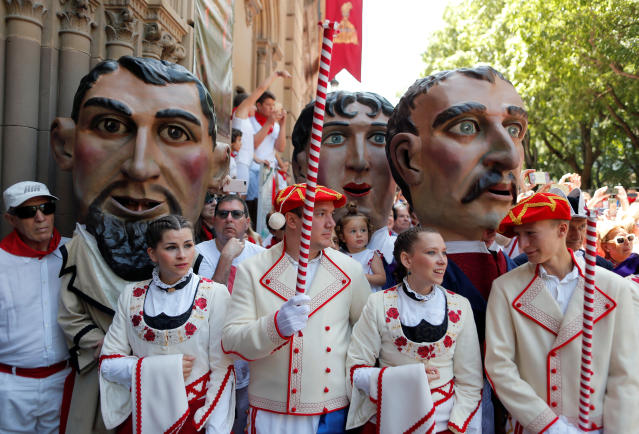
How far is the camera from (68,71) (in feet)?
13.4

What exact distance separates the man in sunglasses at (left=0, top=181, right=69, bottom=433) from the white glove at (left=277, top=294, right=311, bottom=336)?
5.11 ft

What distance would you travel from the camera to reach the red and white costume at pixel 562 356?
2367 mm

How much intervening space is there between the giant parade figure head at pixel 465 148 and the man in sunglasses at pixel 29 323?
2297 mm

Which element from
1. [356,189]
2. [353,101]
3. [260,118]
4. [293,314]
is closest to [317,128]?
[293,314]

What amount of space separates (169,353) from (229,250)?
3.51ft

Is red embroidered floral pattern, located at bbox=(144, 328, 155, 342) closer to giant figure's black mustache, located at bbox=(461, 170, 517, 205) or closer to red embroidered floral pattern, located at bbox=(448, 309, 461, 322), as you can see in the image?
red embroidered floral pattern, located at bbox=(448, 309, 461, 322)

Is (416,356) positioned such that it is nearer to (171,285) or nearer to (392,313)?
(392,313)

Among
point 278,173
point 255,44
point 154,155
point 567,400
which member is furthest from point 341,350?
A: point 255,44

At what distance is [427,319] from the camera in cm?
253

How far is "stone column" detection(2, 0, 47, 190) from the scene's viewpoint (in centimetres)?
376

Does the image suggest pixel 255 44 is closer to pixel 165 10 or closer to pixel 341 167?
pixel 165 10

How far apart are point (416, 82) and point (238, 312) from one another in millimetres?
2011

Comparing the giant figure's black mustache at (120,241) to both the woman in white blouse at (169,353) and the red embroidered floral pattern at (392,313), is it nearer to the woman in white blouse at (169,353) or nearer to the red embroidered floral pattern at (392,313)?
the woman in white blouse at (169,353)

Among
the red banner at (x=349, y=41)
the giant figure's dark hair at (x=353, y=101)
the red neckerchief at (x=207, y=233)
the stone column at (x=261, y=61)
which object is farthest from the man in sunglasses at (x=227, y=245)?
the stone column at (x=261, y=61)
